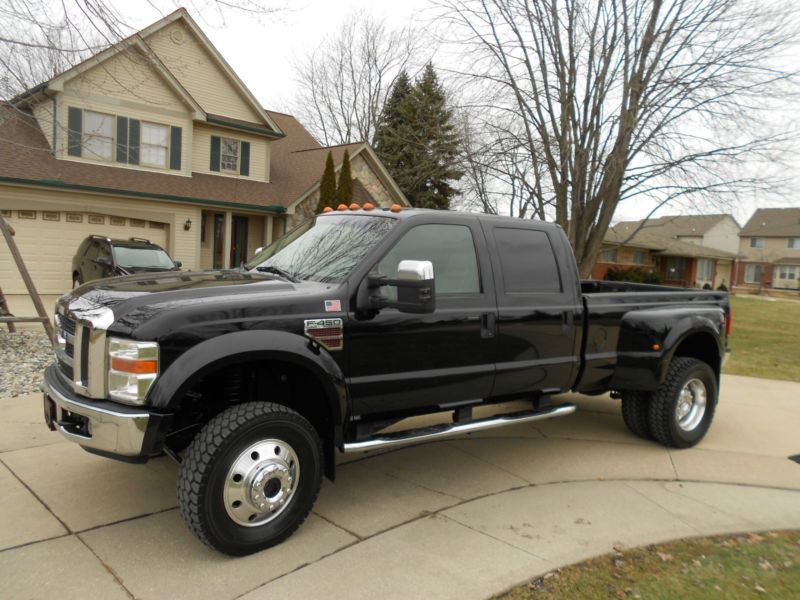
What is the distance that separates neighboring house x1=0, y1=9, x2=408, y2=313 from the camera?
16.2m

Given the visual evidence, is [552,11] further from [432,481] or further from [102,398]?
[102,398]

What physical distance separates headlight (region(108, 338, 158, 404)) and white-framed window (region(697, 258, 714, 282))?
51234 mm

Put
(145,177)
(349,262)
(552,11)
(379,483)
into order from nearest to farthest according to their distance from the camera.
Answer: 1. (349,262)
2. (379,483)
3. (552,11)
4. (145,177)

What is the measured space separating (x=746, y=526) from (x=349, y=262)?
125 inches

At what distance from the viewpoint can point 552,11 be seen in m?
13.6

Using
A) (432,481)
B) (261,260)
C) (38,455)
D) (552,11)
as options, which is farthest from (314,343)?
(552,11)

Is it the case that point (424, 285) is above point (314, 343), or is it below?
above

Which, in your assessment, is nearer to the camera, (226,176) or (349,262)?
(349,262)

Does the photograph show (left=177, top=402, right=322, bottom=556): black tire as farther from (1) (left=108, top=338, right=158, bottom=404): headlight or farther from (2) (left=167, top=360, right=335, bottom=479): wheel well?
(1) (left=108, top=338, right=158, bottom=404): headlight

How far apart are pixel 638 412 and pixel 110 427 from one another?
4.46 m

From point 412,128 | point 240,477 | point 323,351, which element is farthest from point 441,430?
point 412,128

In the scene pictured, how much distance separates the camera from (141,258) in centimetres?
1327

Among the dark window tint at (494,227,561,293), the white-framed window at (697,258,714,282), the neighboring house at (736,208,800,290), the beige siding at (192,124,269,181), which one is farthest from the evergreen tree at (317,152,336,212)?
the neighboring house at (736,208,800,290)

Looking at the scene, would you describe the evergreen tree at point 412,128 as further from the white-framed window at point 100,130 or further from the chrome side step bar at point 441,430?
the chrome side step bar at point 441,430
